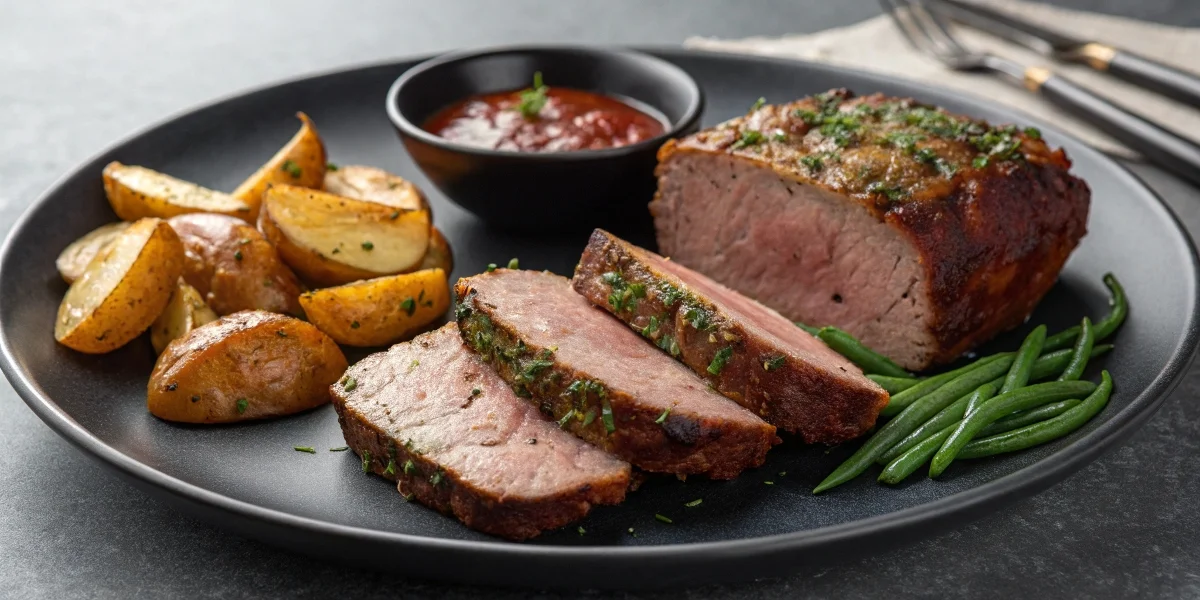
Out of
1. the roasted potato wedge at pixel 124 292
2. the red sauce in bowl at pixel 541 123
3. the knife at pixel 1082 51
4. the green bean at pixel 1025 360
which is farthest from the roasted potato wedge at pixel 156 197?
the knife at pixel 1082 51

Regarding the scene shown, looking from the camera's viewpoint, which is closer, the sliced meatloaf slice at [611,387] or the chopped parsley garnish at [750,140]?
the sliced meatloaf slice at [611,387]

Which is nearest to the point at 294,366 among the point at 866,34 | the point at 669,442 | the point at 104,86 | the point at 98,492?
the point at 98,492

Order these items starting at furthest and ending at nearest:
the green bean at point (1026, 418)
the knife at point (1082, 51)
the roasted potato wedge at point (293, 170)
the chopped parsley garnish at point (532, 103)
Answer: the knife at point (1082, 51) < the chopped parsley garnish at point (532, 103) < the roasted potato wedge at point (293, 170) < the green bean at point (1026, 418)

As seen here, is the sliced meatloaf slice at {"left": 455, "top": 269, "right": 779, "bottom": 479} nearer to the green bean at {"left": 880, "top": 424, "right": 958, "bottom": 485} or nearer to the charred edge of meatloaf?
the charred edge of meatloaf

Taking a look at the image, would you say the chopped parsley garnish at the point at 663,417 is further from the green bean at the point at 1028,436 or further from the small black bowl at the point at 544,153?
the small black bowl at the point at 544,153

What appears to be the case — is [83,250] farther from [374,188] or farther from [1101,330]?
[1101,330]

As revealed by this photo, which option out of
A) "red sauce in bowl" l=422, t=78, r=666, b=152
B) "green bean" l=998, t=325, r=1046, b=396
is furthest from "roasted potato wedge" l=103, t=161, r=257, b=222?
"green bean" l=998, t=325, r=1046, b=396
